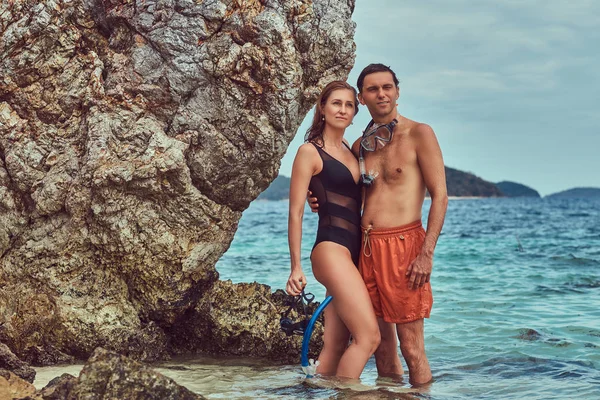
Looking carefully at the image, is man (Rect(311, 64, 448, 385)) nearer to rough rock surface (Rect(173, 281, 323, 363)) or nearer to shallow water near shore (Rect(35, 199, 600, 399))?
shallow water near shore (Rect(35, 199, 600, 399))

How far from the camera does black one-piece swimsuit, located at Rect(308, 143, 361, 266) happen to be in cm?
501

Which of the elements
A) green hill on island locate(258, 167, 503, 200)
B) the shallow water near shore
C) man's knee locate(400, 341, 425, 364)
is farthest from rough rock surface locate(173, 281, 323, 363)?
green hill on island locate(258, 167, 503, 200)

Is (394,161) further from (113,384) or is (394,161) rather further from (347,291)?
(113,384)

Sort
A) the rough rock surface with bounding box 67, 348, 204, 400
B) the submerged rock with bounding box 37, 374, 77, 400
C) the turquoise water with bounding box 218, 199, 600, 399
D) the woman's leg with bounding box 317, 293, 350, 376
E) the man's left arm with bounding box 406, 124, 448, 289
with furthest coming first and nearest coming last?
the turquoise water with bounding box 218, 199, 600, 399 < the woman's leg with bounding box 317, 293, 350, 376 < the man's left arm with bounding box 406, 124, 448, 289 < the submerged rock with bounding box 37, 374, 77, 400 < the rough rock surface with bounding box 67, 348, 204, 400

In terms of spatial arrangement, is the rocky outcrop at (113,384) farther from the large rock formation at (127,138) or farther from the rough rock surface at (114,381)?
the large rock formation at (127,138)

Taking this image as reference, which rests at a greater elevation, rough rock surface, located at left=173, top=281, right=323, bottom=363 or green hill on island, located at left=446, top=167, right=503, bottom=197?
green hill on island, located at left=446, top=167, right=503, bottom=197

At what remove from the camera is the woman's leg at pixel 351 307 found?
4.85 metres

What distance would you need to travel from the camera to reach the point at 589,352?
24.4 ft

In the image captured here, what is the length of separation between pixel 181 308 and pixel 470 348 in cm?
370

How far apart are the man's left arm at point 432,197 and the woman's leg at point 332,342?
0.74m

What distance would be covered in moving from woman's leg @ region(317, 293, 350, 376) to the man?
0.35 m

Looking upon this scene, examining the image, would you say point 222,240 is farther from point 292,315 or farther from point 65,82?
point 65,82

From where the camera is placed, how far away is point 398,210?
5.00m

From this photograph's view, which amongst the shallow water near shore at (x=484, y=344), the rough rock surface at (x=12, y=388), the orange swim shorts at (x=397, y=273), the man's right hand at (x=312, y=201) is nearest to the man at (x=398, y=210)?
the orange swim shorts at (x=397, y=273)
